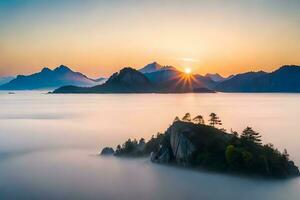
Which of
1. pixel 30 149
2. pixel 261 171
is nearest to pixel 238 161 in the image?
pixel 261 171

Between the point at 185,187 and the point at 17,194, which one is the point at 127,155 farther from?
the point at 17,194

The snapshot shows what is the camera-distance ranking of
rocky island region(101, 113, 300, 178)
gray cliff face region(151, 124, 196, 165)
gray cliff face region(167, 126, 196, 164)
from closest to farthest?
rocky island region(101, 113, 300, 178), gray cliff face region(167, 126, 196, 164), gray cliff face region(151, 124, 196, 165)

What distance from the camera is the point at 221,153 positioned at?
213ft

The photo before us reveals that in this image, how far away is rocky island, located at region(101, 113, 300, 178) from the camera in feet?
203

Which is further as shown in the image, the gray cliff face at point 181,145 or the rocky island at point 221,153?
the gray cliff face at point 181,145

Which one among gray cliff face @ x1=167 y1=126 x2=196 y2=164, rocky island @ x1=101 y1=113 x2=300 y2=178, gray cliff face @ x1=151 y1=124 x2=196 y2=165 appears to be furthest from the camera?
gray cliff face @ x1=151 y1=124 x2=196 y2=165

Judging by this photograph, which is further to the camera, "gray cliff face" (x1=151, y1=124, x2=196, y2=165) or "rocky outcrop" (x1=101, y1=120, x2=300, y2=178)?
"gray cliff face" (x1=151, y1=124, x2=196, y2=165)

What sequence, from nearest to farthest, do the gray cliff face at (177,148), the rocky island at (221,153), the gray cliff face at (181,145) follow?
the rocky island at (221,153)
the gray cliff face at (181,145)
the gray cliff face at (177,148)

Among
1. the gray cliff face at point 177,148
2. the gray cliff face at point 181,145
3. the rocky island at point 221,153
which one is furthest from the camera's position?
the gray cliff face at point 177,148

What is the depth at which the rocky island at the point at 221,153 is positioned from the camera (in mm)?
61938

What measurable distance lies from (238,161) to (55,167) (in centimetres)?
3991

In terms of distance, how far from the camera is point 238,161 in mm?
62531

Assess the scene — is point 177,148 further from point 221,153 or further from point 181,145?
point 221,153

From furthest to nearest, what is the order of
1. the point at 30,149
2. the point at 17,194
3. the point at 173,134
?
the point at 30,149 → the point at 173,134 → the point at 17,194
